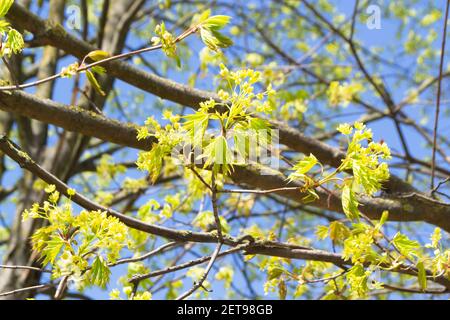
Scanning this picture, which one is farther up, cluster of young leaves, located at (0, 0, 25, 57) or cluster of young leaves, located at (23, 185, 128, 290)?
cluster of young leaves, located at (0, 0, 25, 57)

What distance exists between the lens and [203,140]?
177 centimetres

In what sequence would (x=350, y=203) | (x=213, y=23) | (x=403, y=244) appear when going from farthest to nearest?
(x=403, y=244) → (x=213, y=23) → (x=350, y=203)

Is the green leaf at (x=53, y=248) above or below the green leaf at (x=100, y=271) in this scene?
above

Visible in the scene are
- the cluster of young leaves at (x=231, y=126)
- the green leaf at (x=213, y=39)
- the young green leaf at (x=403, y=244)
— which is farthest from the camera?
the young green leaf at (x=403, y=244)

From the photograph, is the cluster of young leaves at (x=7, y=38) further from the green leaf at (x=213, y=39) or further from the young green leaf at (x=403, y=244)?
the young green leaf at (x=403, y=244)

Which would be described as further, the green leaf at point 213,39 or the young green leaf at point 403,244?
the young green leaf at point 403,244

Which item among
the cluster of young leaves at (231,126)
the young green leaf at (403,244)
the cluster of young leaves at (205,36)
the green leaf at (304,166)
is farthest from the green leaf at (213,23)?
the young green leaf at (403,244)

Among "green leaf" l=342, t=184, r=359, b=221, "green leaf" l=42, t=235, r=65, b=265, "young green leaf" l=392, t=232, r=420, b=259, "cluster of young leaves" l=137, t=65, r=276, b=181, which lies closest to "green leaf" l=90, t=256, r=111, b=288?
"green leaf" l=42, t=235, r=65, b=265

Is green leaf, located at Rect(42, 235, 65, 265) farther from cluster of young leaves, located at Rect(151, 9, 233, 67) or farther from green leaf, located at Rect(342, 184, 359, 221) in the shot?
green leaf, located at Rect(342, 184, 359, 221)

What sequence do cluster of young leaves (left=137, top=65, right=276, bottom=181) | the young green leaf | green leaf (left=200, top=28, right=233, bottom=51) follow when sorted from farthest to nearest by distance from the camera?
the young green leaf < green leaf (left=200, top=28, right=233, bottom=51) < cluster of young leaves (left=137, top=65, right=276, bottom=181)

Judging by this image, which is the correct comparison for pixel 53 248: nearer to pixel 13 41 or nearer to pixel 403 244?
pixel 13 41

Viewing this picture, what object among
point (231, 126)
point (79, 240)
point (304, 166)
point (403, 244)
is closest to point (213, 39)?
point (231, 126)
